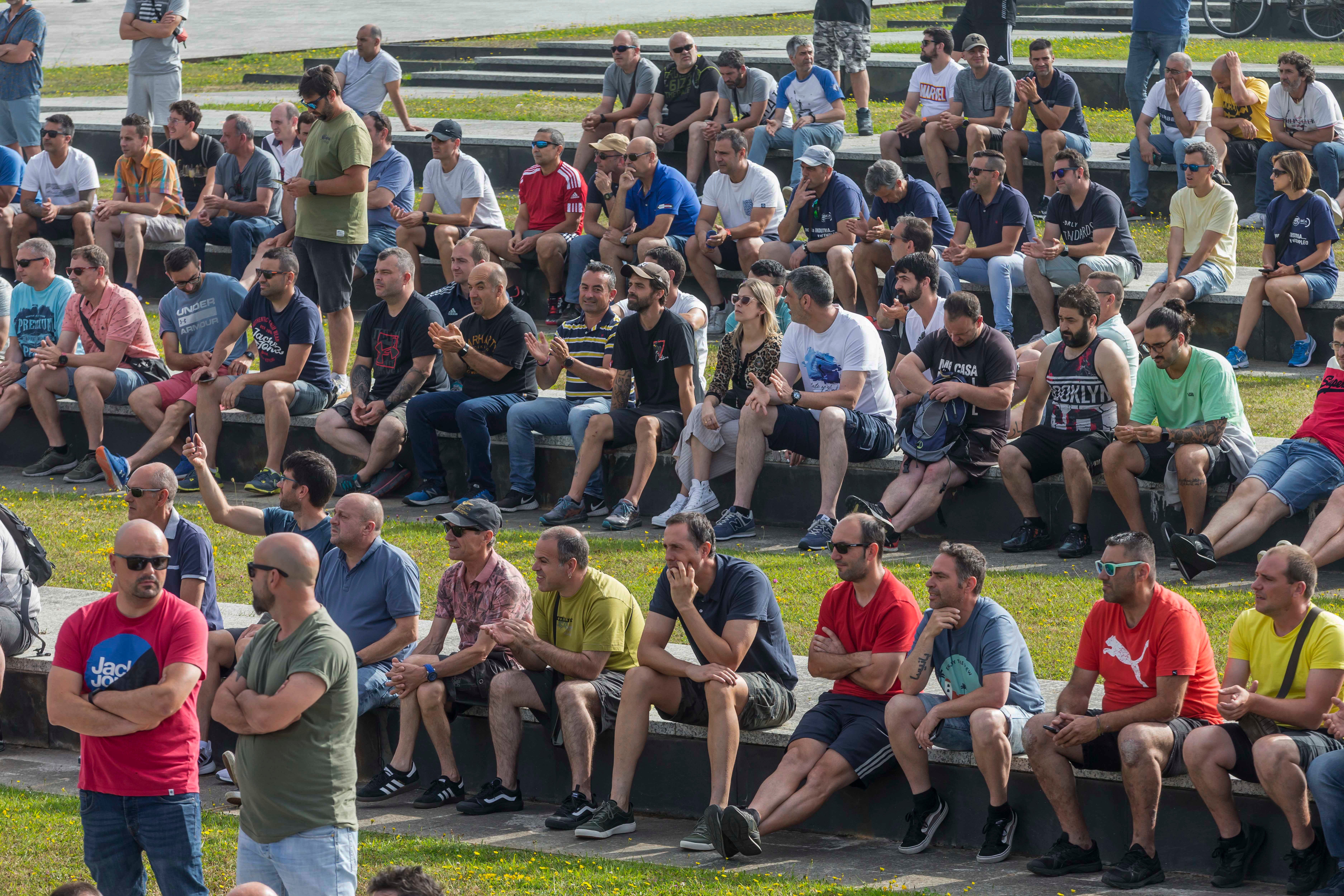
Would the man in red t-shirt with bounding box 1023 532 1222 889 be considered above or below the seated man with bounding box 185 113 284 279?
below

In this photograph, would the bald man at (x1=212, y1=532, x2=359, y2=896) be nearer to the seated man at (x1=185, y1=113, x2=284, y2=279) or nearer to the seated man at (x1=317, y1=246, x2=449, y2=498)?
the seated man at (x1=317, y1=246, x2=449, y2=498)

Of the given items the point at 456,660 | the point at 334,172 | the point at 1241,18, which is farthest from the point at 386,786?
the point at 1241,18

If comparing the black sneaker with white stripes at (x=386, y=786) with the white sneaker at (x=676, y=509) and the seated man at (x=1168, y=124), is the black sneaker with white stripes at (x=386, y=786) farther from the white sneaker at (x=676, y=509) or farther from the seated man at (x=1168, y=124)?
the seated man at (x=1168, y=124)

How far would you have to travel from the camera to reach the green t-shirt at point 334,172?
42.7 ft

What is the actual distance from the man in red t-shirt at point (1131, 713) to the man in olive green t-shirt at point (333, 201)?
7287 millimetres

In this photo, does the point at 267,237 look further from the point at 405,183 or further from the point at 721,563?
the point at 721,563

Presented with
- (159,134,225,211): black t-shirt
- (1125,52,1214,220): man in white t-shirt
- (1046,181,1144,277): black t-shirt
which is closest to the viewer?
(1046,181,1144,277): black t-shirt

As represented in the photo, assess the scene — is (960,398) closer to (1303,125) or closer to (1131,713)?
(1131,713)

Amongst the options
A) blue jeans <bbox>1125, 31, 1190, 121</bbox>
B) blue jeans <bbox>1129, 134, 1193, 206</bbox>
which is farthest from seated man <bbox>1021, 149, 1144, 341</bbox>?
blue jeans <bbox>1125, 31, 1190, 121</bbox>

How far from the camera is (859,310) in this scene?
1451 cm

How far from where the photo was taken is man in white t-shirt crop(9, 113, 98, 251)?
55.1 feet

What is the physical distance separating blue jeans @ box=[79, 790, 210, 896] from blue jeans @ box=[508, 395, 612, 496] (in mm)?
5613

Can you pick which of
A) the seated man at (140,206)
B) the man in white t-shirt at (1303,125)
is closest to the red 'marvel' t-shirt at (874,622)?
the man in white t-shirt at (1303,125)

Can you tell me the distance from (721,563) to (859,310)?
22.8ft
